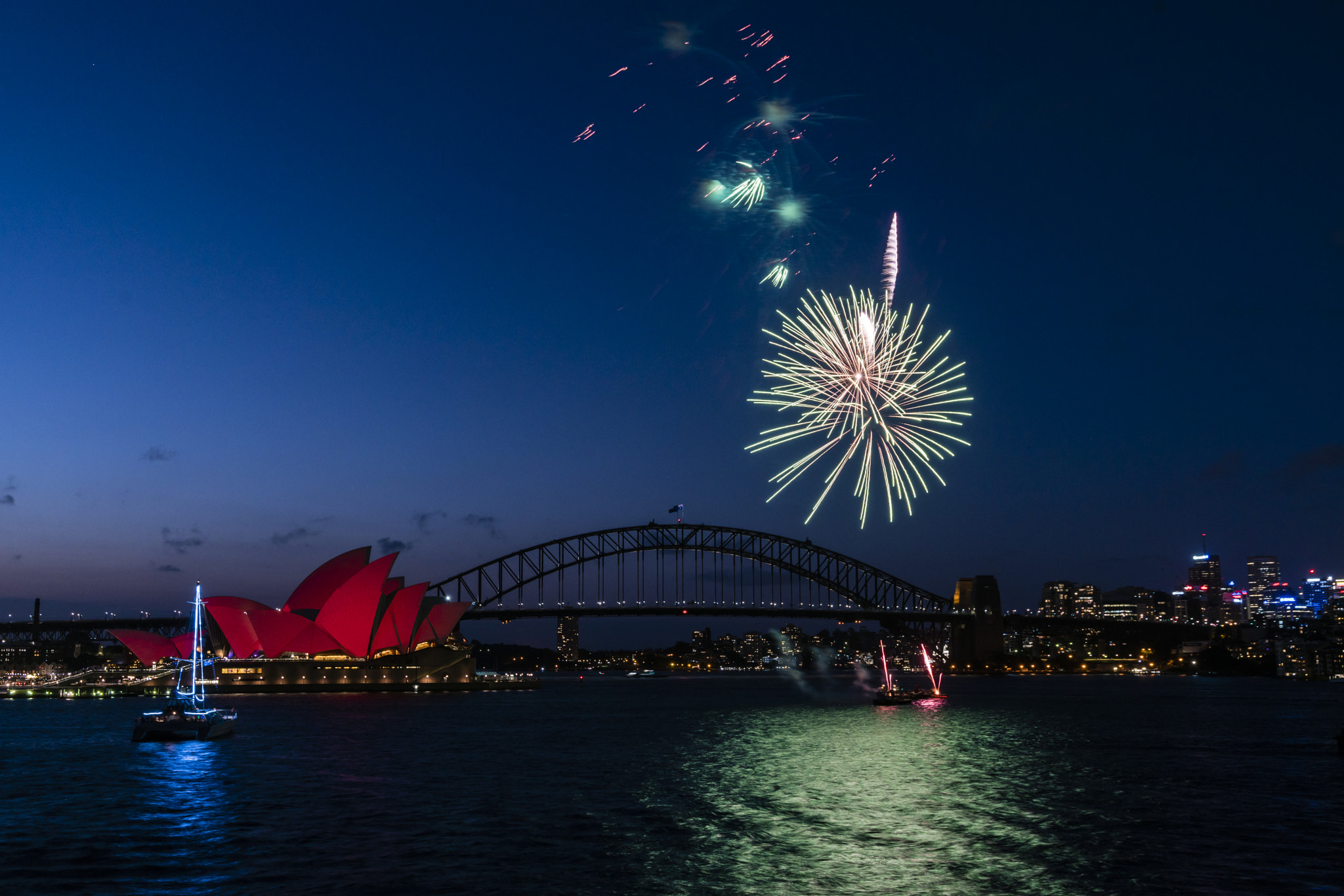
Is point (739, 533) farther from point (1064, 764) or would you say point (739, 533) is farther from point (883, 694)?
point (1064, 764)

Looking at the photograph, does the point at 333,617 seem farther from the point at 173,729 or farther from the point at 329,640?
the point at 173,729

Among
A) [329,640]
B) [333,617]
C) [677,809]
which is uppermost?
[333,617]

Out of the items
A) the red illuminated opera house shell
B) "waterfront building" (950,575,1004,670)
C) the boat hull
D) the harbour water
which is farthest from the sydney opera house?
"waterfront building" (950,575,1004,670)

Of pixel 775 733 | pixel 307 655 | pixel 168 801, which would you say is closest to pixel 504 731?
pixel 775 733

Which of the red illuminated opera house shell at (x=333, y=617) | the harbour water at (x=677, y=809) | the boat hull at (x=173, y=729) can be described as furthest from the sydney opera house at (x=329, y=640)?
the boat hull at (x=173, y=729)

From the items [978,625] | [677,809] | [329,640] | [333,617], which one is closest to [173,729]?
[677,809]
